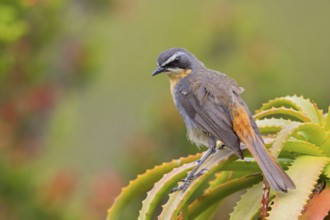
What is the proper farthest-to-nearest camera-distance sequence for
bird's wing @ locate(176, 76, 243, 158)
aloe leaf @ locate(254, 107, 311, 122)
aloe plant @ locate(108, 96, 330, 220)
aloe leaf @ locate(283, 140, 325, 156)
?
1. bird's wing @ locate(176, 76, 243, 158)
2. aloe leaf @ locate(254, 107, 311, 122)
3. aloe leaf @ locate(283, 140, 325, 156)
4. aloe plant @ locate(108, 96, 330, 220)

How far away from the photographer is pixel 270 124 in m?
2.81

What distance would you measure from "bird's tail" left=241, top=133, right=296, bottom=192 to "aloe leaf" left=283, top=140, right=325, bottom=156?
8 cm

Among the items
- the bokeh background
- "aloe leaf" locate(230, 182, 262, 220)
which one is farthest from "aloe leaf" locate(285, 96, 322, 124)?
the bokeh background

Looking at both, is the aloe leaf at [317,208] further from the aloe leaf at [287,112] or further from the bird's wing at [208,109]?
the bird's wing at [208,109]

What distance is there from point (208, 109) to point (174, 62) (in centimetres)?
73

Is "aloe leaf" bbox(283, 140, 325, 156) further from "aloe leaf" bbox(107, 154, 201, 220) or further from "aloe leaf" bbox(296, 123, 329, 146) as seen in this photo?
"aloe leaf" bbox(107, 154, 201, 220)

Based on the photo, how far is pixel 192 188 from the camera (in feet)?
8.11

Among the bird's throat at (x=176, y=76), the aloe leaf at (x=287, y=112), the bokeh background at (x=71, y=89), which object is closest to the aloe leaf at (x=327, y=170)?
the aloe leaf at (x=287, y=112)

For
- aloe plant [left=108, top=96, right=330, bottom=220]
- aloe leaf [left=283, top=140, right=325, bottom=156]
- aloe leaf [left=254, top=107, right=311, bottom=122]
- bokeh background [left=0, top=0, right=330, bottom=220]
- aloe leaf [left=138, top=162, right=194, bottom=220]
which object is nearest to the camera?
aloe plant [left=108, top=96, right=330, bottom=220]

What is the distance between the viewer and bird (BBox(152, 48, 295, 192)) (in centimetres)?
257

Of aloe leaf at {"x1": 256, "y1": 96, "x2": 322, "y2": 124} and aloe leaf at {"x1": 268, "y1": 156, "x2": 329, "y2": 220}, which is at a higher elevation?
aloe leaf at {"x1": 256, "y1": 96, "x2": 322, "y2": 124}

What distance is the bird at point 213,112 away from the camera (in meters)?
2.57

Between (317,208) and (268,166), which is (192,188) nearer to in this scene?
(268,166)

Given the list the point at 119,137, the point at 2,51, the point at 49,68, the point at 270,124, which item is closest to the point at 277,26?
the point at 119,137
